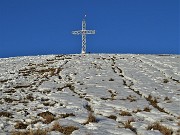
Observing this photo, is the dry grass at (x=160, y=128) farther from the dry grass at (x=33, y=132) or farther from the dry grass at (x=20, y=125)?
the dry grass at (x=20, y=125)

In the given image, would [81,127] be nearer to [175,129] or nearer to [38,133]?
[38,133]

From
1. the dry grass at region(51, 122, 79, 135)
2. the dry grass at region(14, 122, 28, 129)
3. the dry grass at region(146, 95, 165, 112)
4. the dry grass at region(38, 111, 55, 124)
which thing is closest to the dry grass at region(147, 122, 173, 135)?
the dry grass at region(51, 122, 79, 135)

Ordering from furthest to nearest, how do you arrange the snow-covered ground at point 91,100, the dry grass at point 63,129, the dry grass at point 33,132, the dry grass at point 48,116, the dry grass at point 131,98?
the dry grass at point 131,98 < the dry grass at point 48,116 < the snow-covered ground at point 91,100 < the dry grass at point 63,129 < the dry grass at point 33,132

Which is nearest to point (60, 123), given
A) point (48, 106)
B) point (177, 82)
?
point (48, 106)

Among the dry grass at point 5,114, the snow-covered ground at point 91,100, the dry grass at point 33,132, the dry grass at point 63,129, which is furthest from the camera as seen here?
the dry grass at point 5,114

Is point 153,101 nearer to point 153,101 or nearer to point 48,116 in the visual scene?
point 153,101

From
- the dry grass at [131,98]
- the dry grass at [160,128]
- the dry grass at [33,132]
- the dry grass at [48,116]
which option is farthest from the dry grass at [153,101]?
the dry grass at [33,132]

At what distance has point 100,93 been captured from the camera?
25547mm

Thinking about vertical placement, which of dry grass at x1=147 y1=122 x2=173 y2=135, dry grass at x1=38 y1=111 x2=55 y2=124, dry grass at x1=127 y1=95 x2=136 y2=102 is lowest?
dry grass at x1=147 y1=122 x2=173 y2=135

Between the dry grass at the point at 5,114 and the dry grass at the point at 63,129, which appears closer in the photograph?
the dry grass at the point at 63,129

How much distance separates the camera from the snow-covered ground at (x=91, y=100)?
54.1ft

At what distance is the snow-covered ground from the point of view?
16.5 meters

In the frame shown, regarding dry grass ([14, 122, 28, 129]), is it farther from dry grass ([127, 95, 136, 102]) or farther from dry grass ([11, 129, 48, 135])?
dry grass ([127, 95, 136, 102])

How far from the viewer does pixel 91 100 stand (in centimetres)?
2305
